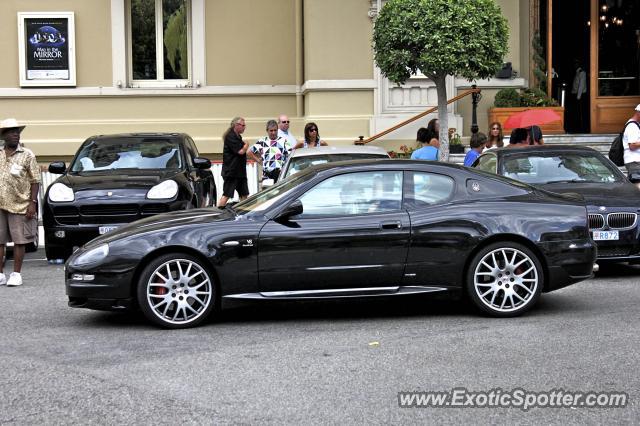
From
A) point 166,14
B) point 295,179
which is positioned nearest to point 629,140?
point 295,179

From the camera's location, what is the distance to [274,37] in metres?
20.3

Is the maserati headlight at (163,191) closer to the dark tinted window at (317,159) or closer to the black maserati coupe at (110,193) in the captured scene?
the black maserati coupe at (110,193)

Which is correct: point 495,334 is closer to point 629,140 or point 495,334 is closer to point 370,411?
point 370,411

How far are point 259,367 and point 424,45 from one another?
9401 mm

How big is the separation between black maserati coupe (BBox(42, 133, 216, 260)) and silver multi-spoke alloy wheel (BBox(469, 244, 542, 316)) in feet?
15.9

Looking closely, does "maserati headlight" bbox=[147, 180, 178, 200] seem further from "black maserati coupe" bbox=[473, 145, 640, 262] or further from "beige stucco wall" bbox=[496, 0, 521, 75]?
"beige stucco wall" bbox=[496, 0, 521, 75]

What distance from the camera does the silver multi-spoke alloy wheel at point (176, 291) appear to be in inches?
308

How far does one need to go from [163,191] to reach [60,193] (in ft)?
4.20

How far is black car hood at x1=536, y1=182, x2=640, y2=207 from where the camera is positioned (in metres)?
10.4

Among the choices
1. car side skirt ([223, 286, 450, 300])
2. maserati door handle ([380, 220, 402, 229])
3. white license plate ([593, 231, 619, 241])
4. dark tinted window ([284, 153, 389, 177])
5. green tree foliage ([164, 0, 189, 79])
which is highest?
green tree foliage ([164, 0, 189, 79])

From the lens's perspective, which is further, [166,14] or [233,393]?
[166,14]

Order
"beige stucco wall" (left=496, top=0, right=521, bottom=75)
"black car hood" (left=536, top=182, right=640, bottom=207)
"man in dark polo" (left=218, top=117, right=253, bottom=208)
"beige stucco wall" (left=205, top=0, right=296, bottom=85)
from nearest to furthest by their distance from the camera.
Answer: "black car hood" (left=536, top=182, right=640, bottom=207) → "man in dark polo" (left=218, top=117, right=253, bottom=208) → "beige stucco wall" (left=496, top=0, right=521, bottom=75) → "beige stucco wall" (left=205, top=0, right=296, bottom=85)

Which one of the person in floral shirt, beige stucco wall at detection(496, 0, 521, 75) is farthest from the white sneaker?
beige stucco wall at detection(496, 0, 521, 75)

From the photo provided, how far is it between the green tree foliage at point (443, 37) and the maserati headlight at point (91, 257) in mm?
8171
